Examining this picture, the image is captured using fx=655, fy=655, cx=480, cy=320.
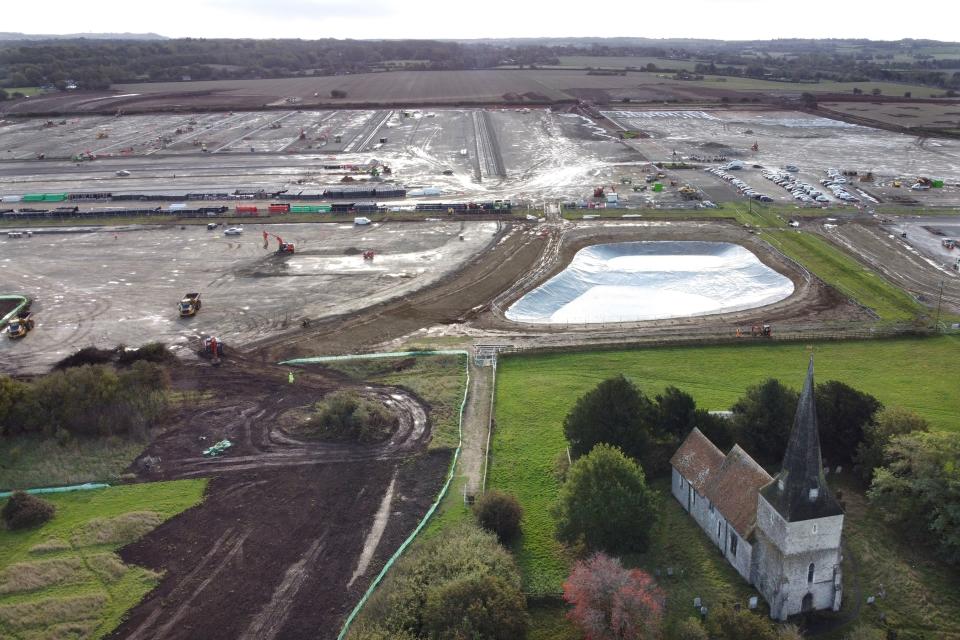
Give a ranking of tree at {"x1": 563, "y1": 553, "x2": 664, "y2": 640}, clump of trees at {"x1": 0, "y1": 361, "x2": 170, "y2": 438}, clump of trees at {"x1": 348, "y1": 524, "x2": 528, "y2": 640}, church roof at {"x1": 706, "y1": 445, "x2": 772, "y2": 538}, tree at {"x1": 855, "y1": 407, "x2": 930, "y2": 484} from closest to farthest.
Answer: clump of trees at {"x1": 348, "y1": 524, "x2": 528, "y2": 640} < tree at {"x1": 563, "y1": 553, "x2": 664, "y2": 640} < church roof at {"x1": 706, "y1": 445, "x2": 772, "y2": 538} < tree at {"x1": 855, "y1": 407, "x2": 930, "y2": 484} < clump of trees at {"x1": 0, "y1": 361, "x2": 170, "y2": 438}

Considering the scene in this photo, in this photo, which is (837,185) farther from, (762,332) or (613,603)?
(613,603)

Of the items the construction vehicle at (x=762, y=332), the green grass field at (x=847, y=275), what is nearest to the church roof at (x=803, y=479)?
the construction vehicle at (x=762, y=332)

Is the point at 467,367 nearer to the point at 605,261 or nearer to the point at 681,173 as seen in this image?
the point at 605,261

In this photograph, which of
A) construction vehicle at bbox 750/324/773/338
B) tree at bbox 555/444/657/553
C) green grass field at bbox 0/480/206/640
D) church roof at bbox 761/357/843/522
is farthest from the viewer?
construction vehicle at bbox 750/324/773/338

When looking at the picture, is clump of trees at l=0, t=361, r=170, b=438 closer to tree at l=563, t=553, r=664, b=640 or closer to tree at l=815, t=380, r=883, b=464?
tree at l=563, t=553, r=664, b=640

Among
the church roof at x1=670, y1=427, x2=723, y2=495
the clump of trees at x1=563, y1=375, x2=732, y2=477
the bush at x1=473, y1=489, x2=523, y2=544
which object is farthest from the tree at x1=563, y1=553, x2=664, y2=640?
the clump of trees at x1=563, y1=375, x2=732, y2=477

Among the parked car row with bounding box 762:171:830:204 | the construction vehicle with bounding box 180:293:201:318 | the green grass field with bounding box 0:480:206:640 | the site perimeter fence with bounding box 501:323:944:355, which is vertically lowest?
the green grass field with bounding box 0:480:206:640
